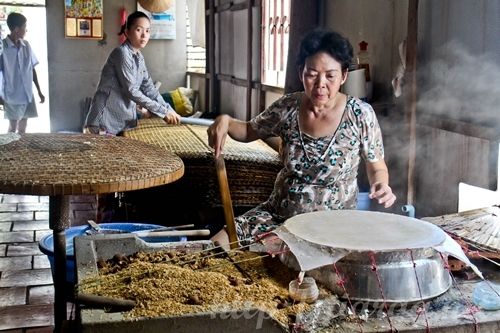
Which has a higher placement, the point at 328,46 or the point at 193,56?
the point at 193,56

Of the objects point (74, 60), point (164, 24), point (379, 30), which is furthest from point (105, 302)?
point (164, 24)

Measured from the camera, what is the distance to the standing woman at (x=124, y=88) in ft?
16.0

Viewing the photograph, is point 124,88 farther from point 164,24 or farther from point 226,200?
point 164,24

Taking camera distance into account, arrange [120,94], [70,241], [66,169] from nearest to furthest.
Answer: [66,169]
[70,241]
[120,94]

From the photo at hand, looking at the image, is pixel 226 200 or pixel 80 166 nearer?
pixel 80 166

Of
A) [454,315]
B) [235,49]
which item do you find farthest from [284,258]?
→ [235,49]

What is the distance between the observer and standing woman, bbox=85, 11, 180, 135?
16.0 ft

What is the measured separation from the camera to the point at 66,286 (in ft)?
9.08

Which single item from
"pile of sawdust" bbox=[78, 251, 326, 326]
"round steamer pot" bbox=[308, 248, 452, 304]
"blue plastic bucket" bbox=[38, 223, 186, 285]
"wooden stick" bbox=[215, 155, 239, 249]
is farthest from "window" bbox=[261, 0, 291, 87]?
"round steamer pot" bbox=[308, 248, 452, 304]

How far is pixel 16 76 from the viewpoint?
7852 mm

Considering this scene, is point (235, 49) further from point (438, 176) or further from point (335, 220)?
point (335, 220)

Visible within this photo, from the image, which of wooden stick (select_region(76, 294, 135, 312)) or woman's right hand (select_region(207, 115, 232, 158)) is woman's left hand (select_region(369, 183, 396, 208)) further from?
wooden stick (select_region(76, 294, 135, 312))

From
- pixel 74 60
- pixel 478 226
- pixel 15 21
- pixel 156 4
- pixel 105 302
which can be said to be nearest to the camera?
pixel 105 302

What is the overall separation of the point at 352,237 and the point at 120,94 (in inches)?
142
